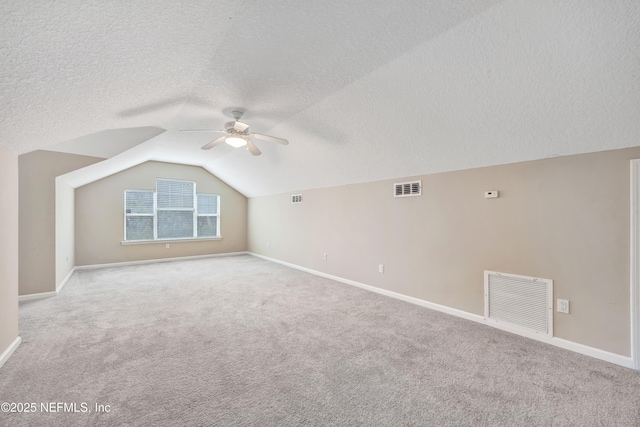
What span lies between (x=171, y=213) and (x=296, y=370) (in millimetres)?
6256

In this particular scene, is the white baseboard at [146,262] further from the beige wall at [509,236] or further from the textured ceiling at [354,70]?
the textured ceiling at [354,70]

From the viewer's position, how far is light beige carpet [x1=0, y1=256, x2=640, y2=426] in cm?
160

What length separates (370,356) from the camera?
2268 millimetres

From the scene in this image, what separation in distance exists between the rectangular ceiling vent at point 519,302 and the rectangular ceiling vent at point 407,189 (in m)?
1.30

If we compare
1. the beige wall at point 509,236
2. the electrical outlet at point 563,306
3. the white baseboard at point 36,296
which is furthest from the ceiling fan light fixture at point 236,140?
the electrical outlet at point 563,306

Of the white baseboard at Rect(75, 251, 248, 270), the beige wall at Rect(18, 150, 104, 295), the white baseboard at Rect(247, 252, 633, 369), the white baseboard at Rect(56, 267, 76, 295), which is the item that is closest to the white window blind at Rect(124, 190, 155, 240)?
the white baseboard at Rect(75, 251, 248, 270)

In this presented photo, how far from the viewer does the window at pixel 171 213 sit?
6.39 metres

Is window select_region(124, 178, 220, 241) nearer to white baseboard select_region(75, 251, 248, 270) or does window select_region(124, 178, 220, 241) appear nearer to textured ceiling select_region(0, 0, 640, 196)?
white baseboard select_region(75, 251, 248, 270)

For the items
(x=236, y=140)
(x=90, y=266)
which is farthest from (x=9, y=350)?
(x=90, y=266)

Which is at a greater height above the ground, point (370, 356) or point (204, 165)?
point (204, 165)

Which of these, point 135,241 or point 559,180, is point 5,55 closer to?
point 559,180

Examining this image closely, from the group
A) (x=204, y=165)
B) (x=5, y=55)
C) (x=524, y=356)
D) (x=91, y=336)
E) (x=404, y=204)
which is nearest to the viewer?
(x=5, y=55)

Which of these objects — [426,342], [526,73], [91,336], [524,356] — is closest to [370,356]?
[426,342]

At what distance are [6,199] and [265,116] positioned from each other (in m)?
2.55
